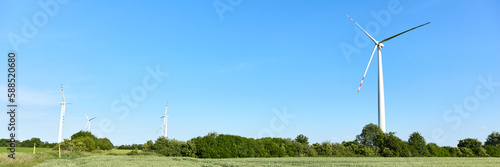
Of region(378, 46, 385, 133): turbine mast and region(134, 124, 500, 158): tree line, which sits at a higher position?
region(378, 46, 385, 133): turbine mast

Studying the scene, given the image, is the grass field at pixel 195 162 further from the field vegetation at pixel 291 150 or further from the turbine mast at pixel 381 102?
the turbine mast at pixel 381 102

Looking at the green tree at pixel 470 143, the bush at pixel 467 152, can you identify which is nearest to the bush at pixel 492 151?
the green tree at pixel 470 143

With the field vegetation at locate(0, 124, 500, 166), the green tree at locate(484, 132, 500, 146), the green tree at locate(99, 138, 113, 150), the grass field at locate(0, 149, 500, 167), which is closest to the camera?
the grass field at locate(0, 149, 500, 167)

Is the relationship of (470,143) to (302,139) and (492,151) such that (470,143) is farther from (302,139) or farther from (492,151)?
(302,139)

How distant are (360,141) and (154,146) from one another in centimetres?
3674

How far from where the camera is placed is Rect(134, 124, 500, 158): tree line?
52812 mm

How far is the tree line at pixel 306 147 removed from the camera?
52.8 m

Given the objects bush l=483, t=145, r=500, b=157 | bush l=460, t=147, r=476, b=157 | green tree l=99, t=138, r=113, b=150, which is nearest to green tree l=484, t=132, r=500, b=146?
bush l=483, t=145, r=500, b=157

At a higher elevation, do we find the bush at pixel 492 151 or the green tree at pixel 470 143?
the green tree at pixel 470 143

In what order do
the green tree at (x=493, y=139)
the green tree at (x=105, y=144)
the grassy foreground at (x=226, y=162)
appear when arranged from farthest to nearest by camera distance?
the green tree at (x=105, y=144)
the green tree at (x=493, y=139)
the grassy foreground at (x=226, y=162)

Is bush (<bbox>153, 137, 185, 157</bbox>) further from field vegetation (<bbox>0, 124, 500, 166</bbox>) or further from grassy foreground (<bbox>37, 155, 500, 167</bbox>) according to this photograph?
grassy foreground (<bbox>37, 155, 500, 167</bbox>)

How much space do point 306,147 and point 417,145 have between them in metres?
21.9

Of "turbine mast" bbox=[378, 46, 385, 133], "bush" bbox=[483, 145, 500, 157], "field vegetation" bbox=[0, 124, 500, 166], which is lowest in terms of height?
"bush" bbox=[483, 145, 500, 157]

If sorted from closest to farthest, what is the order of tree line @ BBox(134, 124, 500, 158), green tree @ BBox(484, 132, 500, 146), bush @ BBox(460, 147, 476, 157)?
1. tree line @ BBox(134, 124, 500, 158)
2. bush @ BBox(460, 147, 476, 157)
3. green tree @ BBox(484, 132, 500, 146)
